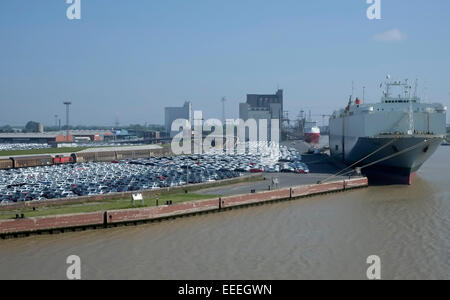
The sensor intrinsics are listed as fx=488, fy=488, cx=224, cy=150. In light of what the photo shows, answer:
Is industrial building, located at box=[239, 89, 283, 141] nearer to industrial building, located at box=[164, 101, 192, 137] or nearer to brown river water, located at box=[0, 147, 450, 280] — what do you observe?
industrial building, located at box=[164, 101, 192, 137]

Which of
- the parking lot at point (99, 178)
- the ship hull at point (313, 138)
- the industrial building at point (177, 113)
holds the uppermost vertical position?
the industrial building at point (177, 113)

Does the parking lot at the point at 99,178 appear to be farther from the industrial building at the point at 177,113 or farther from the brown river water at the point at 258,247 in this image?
the industrial building at the point at 177,113

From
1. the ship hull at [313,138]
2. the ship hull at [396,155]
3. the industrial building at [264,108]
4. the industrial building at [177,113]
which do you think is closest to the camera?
the ship hull at [396,155]

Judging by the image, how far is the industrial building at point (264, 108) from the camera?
116m

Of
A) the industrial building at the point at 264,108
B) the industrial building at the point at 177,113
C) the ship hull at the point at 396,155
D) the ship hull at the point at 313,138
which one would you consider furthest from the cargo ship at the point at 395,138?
the industrial building at the point at 177,113

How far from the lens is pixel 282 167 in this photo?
39.3 metres

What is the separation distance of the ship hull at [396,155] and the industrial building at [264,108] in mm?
76256

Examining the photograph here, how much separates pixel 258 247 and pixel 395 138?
17.5 metres

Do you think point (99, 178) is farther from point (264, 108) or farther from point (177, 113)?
point (177, 113)

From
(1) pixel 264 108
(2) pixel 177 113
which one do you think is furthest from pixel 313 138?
(2) pixel 177 113

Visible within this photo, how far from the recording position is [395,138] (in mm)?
30641

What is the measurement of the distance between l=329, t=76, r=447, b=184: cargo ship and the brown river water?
24.5ft

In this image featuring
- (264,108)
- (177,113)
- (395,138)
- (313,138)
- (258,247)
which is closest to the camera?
(258,247)

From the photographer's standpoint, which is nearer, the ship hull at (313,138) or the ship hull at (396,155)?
the ship hull at (396,155)
